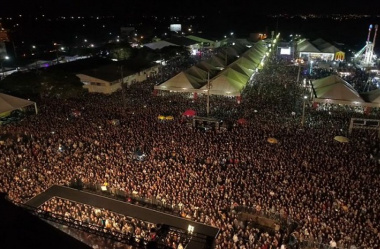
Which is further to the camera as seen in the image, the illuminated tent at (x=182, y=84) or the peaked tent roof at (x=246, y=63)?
the peaked tent roof at (x=246, y=63)

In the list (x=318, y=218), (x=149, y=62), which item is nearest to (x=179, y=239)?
(x=318, y=218)

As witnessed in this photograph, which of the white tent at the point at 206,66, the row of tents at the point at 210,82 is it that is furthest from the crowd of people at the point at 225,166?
the white tent at the point at 206,66

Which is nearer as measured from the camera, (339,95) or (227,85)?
(339,95)

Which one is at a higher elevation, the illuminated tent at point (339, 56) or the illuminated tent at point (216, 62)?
the illuminated tent at point (216, 62)

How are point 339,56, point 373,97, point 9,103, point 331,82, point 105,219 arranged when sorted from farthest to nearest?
point 339,56 → point 331,82 → point 373,97 → point 9,103 → point 105,219

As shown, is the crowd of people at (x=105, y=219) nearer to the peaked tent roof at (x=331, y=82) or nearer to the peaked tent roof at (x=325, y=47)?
the peaked tent roof at (x=331, y=82)

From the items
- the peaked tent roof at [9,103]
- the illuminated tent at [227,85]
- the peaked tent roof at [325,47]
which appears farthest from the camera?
the peaked tent roof at [325,47]

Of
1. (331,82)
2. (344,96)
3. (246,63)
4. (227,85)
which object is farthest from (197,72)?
(344,96)

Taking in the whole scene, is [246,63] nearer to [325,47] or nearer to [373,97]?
[373,97]

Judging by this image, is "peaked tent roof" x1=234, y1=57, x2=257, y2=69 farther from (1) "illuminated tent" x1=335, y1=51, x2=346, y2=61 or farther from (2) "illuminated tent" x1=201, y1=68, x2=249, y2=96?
(1) "illuminated tent" x1=335, y1=51, x2=346, y2=61

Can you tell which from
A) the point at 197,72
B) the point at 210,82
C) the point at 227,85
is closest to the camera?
the point at 227,85
